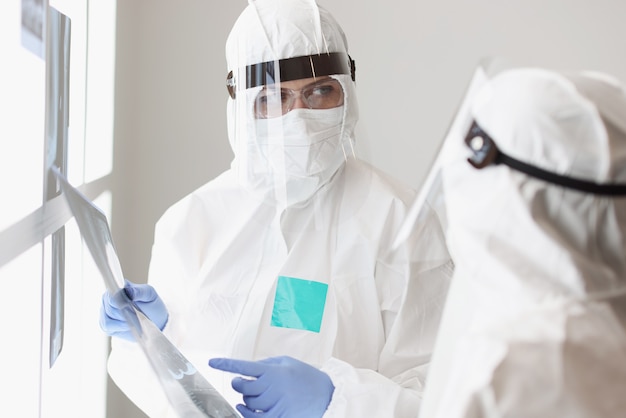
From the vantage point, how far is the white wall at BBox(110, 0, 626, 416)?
2.38 meters

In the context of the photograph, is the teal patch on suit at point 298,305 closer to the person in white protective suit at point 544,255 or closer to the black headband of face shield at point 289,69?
the black headband of face shield at point 289,69

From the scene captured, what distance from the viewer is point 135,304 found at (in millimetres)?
1277

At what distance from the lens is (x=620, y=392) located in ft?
2.00

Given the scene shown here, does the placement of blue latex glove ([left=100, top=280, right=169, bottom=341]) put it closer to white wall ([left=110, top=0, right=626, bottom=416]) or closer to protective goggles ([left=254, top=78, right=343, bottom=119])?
protective goggles ([left=254, top=78, right=343, bottom=119])

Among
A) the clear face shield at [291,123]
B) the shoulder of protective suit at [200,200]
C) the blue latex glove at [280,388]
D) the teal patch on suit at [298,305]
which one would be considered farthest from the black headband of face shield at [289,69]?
the blue latex glove at [280,388]

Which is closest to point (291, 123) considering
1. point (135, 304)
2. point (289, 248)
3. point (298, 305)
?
point (289, 248)

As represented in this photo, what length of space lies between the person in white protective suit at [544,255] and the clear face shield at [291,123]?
733mm

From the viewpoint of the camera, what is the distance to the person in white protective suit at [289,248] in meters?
1.34

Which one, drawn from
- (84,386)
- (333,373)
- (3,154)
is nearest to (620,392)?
(333,373)

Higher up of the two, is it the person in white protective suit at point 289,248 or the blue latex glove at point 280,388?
the person in white protective suit at point 289,248

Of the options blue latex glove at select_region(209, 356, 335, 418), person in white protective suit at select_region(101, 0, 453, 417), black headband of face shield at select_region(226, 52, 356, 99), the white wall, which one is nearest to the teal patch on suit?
person in white protective suit at select_region(101, 0, 453, 417)

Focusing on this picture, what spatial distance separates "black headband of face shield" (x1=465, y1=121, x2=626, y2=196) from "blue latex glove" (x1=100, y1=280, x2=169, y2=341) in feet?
2.46

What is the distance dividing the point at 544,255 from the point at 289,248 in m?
0.83

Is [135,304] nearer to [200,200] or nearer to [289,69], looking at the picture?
[200,200]
